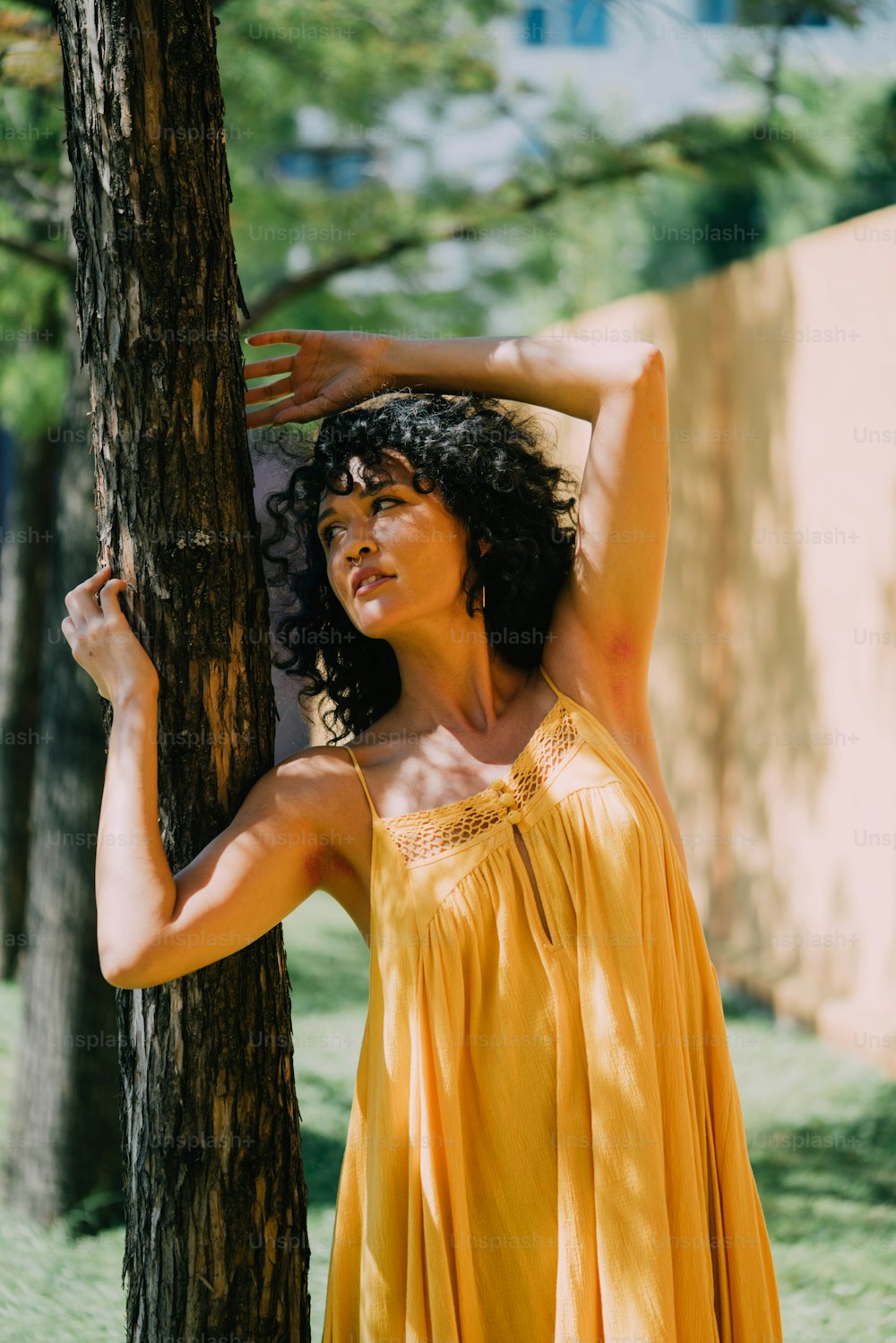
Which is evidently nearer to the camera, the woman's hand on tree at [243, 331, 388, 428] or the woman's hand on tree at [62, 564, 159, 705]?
the woman's hand on tree at [62, 564, 159, 705]

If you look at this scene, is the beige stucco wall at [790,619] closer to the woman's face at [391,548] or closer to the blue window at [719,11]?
the blue window at [719,11]

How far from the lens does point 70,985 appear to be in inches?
165

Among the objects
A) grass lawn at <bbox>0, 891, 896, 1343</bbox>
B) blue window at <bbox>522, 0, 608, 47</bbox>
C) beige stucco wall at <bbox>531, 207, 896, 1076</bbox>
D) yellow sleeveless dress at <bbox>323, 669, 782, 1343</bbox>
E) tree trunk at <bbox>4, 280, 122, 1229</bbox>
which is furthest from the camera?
blue window at <bbox>522, 0, 608, 47</bbox>

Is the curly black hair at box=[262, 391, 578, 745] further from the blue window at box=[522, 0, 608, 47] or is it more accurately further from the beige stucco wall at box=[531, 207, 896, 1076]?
the blue window at box=[522, 0, 608, 47]

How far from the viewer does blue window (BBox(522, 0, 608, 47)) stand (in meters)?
5.21

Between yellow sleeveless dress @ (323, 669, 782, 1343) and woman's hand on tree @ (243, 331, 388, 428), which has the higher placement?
woman's hand on tree @ (243, 331, 388, 428)

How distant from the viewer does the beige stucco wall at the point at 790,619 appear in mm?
5102

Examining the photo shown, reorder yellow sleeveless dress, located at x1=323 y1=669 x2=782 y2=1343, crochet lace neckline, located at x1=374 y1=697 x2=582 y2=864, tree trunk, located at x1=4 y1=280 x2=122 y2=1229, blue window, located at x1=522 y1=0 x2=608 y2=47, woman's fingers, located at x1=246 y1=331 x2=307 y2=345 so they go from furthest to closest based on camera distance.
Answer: blue window, located at x1=522 y1=0 x2=608 y2=47 → tree trunk, located at x1=4 y1=280 x2=122 y2=1229 → woman's fingers, located at x1=246 y1=331 x2=307 y2=345 → crochet lace neckline, located at x1=374 y1=697 x2=582 y2=864 → yellow sleeveless dress, located at x1=323 y1=669 x2=782 y2=1343

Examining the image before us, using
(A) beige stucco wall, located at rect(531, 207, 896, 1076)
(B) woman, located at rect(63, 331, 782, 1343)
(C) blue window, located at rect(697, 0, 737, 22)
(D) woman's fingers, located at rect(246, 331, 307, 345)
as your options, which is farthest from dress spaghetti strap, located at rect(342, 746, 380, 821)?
(C) blue window, located at rect(697, 0, 737, 22)

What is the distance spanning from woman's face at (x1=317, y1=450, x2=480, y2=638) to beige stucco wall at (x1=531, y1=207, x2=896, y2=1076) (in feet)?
10.8

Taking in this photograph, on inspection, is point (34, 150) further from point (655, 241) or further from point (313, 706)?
point (655, 241)

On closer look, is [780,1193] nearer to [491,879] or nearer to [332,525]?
[491,879]

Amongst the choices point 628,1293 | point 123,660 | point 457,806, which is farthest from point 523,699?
point 628,1293

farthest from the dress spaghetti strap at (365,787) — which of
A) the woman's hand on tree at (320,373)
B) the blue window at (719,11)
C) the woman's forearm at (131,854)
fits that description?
the blue window at (719,11)
